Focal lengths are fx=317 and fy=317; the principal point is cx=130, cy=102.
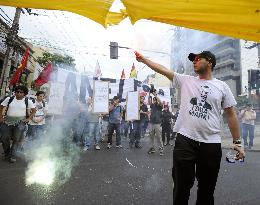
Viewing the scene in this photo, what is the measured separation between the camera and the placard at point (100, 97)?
36.7 ft

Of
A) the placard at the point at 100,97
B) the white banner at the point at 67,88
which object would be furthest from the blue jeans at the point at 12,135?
the placard at the point at 100,97


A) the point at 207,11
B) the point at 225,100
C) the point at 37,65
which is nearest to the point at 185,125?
the point at 225,100

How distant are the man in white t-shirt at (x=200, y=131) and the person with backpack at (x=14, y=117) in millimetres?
5019

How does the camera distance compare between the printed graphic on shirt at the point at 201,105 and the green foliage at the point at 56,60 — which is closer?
the printed graphic on shirt at the point at 201,105

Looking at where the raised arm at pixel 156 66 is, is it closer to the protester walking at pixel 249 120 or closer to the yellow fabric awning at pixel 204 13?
the yellow fabric awning at pixel 204 13

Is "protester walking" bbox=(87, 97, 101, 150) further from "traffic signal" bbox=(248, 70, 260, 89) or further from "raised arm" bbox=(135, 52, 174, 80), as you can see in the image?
"traffic signal" bbox=(248, 70, 260, 89)

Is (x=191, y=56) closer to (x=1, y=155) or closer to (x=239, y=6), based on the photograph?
(x=239, y=6)

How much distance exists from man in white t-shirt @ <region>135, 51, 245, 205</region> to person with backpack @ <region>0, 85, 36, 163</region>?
502 cm

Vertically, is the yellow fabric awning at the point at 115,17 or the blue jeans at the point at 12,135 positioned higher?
the yellow fabric awning at the point at 115,17

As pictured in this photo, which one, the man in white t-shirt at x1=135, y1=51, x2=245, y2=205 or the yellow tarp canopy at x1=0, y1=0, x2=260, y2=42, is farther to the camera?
the man in white t-shirt at x1=135, y1=51, x2=245, y2=205

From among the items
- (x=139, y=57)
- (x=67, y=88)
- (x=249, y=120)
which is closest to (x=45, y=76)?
(x=67, y=88)

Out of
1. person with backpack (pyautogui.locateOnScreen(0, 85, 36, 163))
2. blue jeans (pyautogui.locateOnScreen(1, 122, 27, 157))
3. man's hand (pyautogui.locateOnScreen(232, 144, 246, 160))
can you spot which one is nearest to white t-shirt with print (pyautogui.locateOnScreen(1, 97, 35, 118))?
person with backpack (pyautogui.locateOnScreen(0, 85, 36, 163))

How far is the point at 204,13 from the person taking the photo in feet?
9.62

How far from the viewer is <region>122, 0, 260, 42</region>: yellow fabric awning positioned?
2.78 metres
